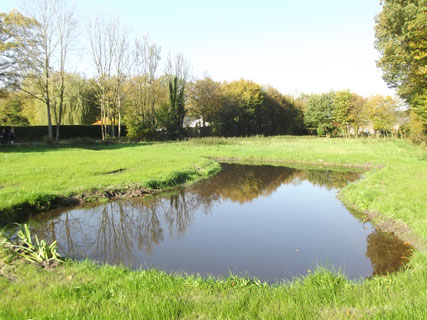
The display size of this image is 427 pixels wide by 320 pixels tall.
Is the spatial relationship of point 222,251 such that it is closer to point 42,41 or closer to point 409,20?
point 409,20

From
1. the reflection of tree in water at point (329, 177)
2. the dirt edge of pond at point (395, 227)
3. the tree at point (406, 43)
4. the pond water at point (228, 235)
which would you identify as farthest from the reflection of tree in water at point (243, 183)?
the tree at point (406, 43)

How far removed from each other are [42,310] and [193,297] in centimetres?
177

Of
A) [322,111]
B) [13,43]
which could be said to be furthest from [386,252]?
[322,111]

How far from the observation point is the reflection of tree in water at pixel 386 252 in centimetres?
595

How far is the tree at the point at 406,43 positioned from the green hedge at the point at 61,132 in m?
29.9

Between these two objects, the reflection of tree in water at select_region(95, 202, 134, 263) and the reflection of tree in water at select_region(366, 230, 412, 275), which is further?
the reflection of tree in water at select_region(95, 202, 134, 263)

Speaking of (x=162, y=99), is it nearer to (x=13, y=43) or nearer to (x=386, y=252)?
(x=13, y=43)

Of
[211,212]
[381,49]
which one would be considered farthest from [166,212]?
[381,49]

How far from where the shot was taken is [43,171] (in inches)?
530

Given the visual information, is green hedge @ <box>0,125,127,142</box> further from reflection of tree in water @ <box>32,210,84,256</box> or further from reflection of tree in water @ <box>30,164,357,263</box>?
reflection of tree in water @ <box>32,210,84,256</box>

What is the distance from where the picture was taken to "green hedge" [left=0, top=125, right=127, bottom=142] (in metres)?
32.7

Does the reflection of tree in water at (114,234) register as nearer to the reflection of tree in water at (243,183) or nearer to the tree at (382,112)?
the reflection of tree in water at (243,183)

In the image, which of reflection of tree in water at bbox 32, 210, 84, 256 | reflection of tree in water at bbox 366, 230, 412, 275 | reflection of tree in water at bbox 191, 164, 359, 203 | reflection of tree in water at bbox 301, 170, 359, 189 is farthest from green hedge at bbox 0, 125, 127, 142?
reflection of tree in water at bbox 366, 230, 412, 275

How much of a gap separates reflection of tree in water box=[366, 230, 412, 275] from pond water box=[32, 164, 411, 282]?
2 centimetres
